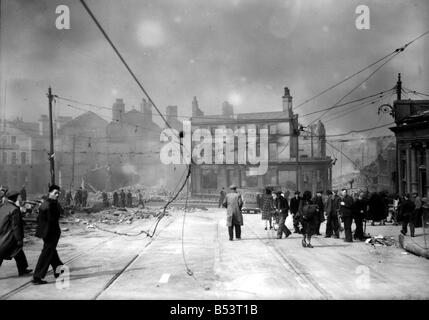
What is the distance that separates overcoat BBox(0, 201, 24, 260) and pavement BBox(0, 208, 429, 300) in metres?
0.56

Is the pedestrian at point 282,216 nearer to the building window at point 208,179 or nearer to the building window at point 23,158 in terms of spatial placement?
the building window at point 208,179

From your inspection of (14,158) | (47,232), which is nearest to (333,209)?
(47,232)

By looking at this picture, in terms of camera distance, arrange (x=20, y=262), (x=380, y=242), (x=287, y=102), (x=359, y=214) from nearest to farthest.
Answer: (x=20, y=262)
(x=380, y=242)
(x=359, y=214)
(x=287, y=102)

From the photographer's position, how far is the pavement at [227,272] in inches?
236

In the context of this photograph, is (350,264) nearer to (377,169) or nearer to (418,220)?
(418,220)

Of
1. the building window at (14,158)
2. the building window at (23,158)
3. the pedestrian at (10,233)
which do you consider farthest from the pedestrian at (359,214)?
the building window at (14,158)

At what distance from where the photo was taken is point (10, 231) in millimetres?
7164

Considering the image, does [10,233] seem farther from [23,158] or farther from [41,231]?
[23,158]

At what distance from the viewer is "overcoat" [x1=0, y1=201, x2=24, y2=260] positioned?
7082 mm

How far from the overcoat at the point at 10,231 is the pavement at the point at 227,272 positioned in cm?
56

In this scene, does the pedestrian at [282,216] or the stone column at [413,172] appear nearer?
the pedestrian at [282,216]

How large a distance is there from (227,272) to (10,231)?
13.7ft

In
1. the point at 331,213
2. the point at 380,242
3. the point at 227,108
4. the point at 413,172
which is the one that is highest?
the point at 227,108

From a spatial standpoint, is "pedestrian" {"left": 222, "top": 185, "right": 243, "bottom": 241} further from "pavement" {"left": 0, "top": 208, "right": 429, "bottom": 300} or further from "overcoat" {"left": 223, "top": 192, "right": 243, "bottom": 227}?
"pavement" {"left": 0, "top": 208, "right": 429, "bottom": 300}
